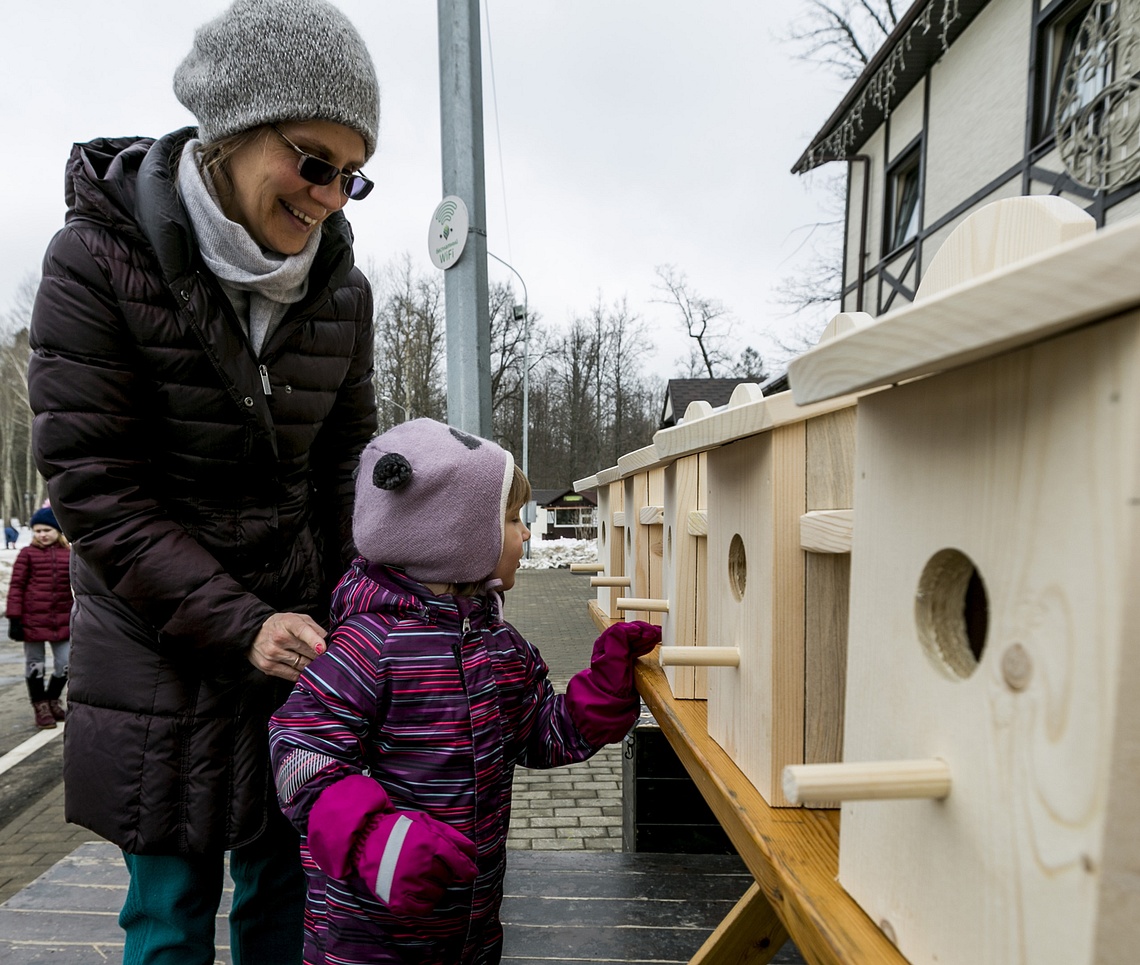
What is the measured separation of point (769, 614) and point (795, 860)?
0.32 metres

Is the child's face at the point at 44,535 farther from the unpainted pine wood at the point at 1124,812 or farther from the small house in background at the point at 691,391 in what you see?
the small house in background at the point at 691,391

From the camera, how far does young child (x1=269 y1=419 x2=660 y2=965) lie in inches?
59.4

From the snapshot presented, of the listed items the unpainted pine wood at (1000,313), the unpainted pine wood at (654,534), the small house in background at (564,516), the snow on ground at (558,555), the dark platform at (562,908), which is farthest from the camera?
the small house in background at (564,516)

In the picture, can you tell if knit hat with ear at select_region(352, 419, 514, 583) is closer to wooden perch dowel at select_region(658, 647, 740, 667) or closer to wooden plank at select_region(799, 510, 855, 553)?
wooden perch dowel at select_region(658, 647, 740, 667)

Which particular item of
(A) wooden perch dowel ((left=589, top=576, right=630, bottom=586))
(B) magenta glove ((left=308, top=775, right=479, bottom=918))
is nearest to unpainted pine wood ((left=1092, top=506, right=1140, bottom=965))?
(B) magenta glove ((left=308, top=775, right=479, bottom=918))

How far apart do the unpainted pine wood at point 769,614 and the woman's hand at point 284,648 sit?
2.58 ft

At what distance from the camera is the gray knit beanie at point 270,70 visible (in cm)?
150

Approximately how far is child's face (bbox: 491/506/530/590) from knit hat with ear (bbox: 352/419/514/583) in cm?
6

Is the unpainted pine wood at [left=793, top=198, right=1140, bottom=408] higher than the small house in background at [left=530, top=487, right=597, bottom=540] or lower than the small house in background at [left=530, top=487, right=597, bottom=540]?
higher

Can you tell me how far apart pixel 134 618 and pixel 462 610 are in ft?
2.06

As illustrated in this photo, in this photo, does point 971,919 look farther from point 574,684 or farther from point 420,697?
point 574,684

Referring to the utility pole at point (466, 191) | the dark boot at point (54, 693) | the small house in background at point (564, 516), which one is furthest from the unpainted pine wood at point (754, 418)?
the small house in background at point (564, 516)

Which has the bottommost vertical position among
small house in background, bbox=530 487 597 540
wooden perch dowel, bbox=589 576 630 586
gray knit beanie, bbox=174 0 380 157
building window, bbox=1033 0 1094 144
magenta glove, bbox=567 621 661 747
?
small house in background, bbox=530 487 597 540

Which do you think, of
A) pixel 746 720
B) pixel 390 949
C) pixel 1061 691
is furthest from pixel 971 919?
pixel 390 949
